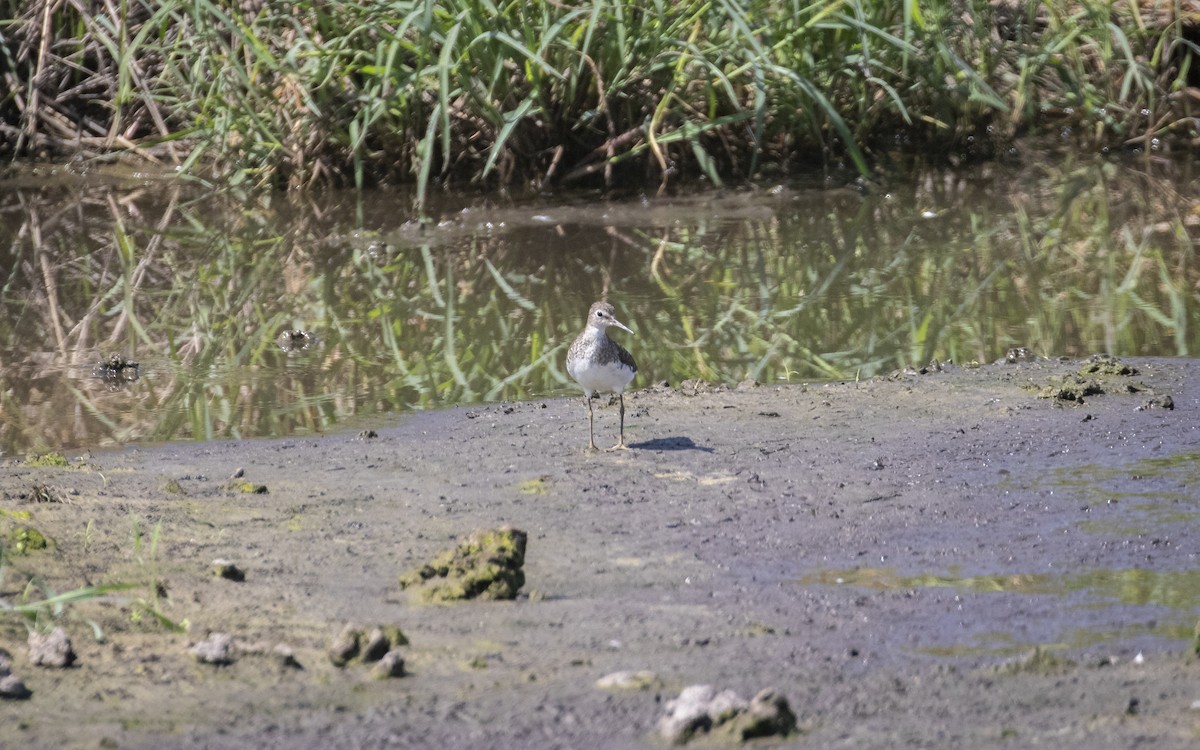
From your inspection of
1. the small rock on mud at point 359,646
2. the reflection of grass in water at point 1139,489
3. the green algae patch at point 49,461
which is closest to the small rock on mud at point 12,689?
the small rock on mud at point 359,646

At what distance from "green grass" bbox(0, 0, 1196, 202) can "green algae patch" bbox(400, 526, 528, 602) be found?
6032 mm

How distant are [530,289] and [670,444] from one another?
3284 millimetres

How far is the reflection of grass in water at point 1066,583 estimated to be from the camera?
4137 mm

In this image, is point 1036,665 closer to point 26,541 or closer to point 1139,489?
point 1139,489

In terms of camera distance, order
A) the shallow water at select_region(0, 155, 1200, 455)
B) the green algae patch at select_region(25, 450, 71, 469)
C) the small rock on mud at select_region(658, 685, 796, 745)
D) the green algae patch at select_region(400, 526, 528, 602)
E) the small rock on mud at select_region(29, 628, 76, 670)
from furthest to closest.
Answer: the shallow water at select_region(0, 155, 1200, 455)
the green algae patch at select_region(25, 450, 71, 469)
the green algae patch at select_region(400, 526, 528, 602)
the small rock on mud at select_region(29, 628, 76, 670)
the small rock on mud at select_region(658, 685, 796, 745)

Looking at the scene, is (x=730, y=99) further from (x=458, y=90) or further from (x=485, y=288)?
(x=485, y=288)

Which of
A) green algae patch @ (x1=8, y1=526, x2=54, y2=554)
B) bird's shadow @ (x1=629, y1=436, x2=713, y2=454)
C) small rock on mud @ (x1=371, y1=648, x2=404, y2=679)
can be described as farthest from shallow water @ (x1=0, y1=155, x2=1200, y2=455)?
small rock on mud @ (x1=371, y1=648, x2=404, y2=679)

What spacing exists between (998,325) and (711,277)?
1842 millimetres

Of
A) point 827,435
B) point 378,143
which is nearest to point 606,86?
point 378,143

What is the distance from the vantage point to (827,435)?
19.7 ft

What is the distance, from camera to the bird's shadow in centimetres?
590

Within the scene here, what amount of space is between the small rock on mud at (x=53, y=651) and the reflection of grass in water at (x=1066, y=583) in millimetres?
1937

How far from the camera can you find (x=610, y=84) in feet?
35.4

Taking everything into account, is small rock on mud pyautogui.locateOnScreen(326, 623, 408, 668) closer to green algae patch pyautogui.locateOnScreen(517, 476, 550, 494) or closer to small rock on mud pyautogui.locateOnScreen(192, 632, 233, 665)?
small rock on mud pyautogui.locateOnScreen(192, 632, 233, 665)
